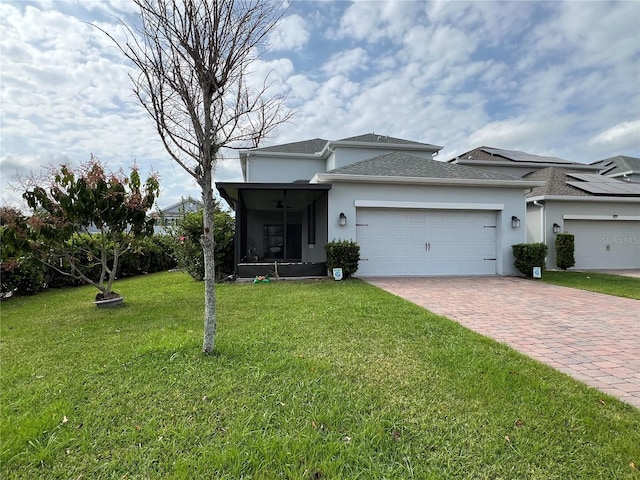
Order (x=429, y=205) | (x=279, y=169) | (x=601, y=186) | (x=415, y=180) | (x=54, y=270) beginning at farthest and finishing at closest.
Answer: (x=279, y=169) → (x=601, y=186) → (x=429, y=205) → (x=415, y=180) → (x=54, y=270)

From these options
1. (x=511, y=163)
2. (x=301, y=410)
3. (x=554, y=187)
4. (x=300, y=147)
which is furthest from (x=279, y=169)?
(x=301, y=410)

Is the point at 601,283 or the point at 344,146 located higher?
the point at 344,146

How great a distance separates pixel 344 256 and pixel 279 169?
27.6 ft

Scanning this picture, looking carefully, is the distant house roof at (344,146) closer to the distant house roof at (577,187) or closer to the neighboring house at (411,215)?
the neighboring house at (411,215)

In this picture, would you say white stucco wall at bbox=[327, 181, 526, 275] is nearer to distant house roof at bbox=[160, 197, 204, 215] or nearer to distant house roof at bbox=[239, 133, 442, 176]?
distant house roof at bbox=[160, 197, 204, 215]

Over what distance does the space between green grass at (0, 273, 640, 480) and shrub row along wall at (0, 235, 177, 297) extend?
3.94 m

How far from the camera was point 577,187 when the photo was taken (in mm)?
14477

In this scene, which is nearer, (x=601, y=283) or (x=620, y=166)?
(x=601, y=283)

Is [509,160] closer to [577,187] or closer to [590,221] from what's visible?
[577,187]

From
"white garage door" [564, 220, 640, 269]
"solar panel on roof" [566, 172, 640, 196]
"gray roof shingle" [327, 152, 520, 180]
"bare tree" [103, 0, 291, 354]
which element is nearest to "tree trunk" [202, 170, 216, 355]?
"bare tree" [103, 0, 291, 354]

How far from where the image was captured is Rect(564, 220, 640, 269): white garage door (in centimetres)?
1402

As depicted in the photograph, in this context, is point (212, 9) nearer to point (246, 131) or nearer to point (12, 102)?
point (246, 131)

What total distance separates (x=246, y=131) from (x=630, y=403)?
463 cm

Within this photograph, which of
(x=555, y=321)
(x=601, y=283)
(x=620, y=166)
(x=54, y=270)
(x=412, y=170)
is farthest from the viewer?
(x=620, y=166)
